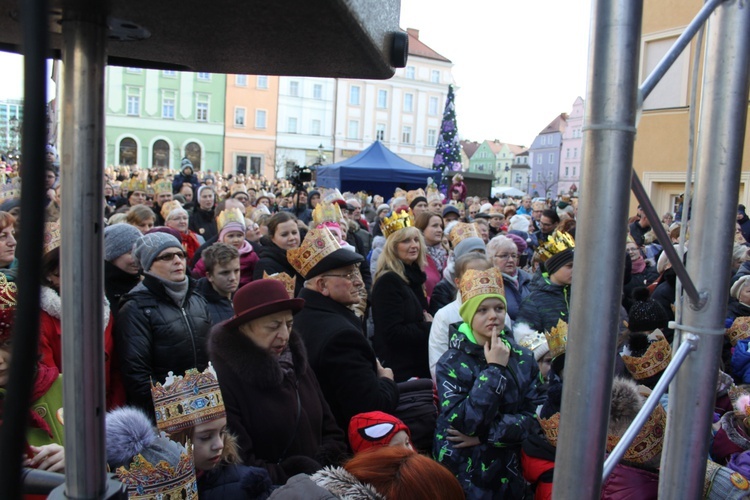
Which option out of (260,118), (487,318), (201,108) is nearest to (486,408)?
(487,318)

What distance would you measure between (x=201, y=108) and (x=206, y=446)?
5330 cm

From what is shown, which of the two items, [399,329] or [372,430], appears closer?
[372,430]

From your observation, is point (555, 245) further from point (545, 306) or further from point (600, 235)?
point (600, 235)

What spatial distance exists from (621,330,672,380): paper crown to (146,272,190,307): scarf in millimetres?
2473

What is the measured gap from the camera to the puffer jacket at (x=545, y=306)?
435 cm

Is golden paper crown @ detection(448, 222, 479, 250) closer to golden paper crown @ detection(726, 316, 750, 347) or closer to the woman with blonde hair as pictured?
the woman with blonde hair

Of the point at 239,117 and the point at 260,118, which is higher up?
the point at 260,118

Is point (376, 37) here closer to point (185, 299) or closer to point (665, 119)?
point (185, 299)

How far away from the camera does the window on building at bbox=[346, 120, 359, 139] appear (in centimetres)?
5897

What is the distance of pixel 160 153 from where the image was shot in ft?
172

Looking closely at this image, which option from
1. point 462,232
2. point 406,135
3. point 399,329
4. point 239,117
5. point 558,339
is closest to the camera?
point 558,339

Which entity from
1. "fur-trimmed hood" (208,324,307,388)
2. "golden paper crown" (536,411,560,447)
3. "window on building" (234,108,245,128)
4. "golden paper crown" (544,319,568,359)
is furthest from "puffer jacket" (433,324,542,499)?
"window on building" (234,108,245,128)

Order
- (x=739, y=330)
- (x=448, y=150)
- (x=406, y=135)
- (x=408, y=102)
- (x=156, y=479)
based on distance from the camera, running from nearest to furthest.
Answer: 1. (x=156, y=479)
2. (x=739, y=330)
3. (x=448, y=150)
4. (x=408, y=102)
5. (x=406, y=135)

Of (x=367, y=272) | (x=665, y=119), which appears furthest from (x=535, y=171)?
(x=367, y=272)
